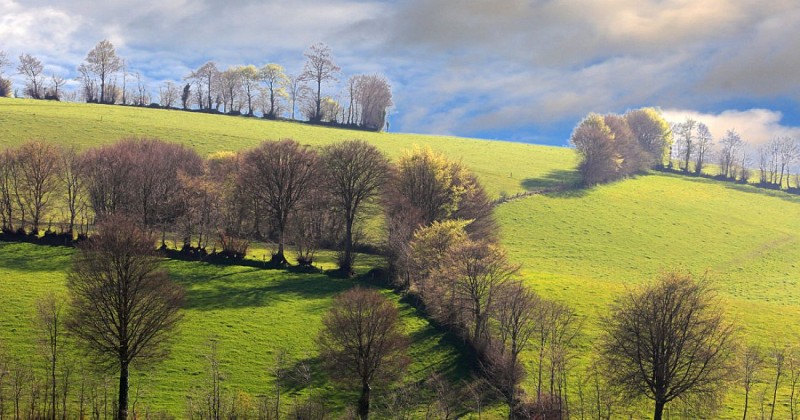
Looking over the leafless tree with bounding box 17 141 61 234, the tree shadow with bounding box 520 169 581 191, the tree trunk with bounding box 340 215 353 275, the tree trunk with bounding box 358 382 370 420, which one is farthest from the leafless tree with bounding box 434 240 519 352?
the tree shadow with bounding box 520 169 581 191

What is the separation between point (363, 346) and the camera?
140ft

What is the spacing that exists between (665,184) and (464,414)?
115 m

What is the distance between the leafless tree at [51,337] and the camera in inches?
1488

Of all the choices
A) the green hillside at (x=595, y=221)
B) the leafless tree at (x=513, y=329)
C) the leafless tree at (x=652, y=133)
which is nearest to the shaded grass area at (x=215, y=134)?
the green hillside at (x=595, y=221)

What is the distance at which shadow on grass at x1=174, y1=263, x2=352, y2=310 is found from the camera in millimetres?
55375

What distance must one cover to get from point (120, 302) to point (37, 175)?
41.1 meters

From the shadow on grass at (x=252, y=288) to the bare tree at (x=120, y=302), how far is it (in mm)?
11605

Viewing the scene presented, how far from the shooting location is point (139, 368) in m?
41.9

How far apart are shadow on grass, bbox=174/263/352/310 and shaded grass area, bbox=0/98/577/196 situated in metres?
51.2

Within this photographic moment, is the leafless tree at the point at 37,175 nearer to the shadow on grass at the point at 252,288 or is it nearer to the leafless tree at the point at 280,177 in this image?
the leafless tree at the point at 280,177

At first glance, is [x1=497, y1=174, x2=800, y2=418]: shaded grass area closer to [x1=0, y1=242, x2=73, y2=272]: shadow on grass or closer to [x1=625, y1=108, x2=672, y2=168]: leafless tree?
[x1=625, y1=108, x2=672, y2=168]: leafless tree

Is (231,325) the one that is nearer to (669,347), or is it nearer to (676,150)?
(669,347)

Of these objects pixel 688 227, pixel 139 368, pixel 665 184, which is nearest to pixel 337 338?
pixel 139 368

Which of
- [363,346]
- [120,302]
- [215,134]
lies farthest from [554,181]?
[120,302]
